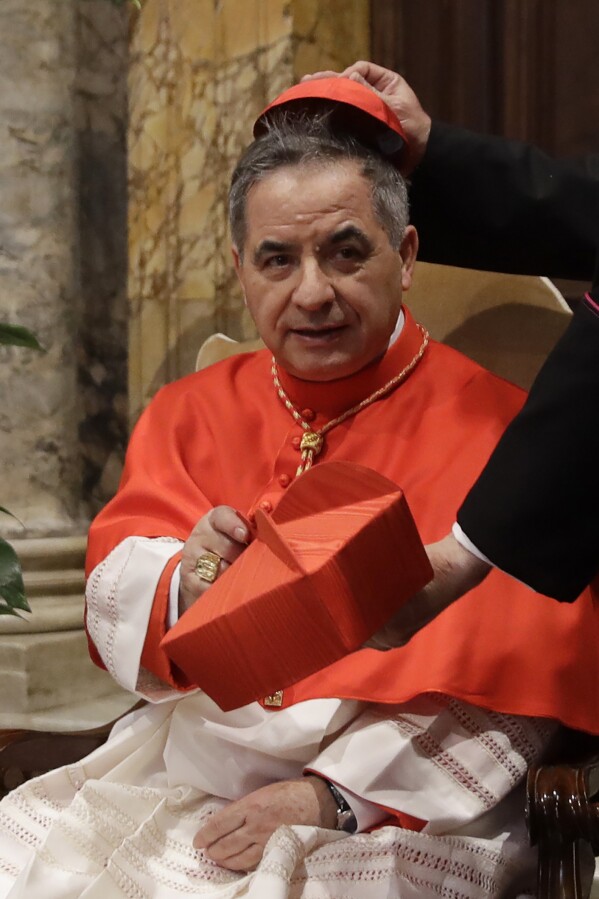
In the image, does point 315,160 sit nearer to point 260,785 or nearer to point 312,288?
point 312,288

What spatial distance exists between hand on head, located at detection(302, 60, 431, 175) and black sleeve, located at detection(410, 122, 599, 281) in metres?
0.02

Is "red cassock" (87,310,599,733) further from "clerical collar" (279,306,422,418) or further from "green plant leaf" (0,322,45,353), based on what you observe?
"green plant leaf" (0,322,45,353)

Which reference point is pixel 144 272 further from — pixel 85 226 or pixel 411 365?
pixel 411 365

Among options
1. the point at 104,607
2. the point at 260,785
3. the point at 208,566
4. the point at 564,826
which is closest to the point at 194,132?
the point at 104,607

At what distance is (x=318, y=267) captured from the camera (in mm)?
1917

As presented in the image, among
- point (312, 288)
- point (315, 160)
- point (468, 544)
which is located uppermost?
point (315, 160)

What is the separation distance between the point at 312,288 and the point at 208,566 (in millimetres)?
527

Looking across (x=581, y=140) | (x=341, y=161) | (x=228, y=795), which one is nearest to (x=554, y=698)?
(x=228, y=795)

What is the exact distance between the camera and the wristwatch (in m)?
1.71

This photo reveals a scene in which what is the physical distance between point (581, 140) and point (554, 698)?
1.67 m

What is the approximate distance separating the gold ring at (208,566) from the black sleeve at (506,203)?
3.10 ft

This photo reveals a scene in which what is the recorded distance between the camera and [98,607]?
6.40ft

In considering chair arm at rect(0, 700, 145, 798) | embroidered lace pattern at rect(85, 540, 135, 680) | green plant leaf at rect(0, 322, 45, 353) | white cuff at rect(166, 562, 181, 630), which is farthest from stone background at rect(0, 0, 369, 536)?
white cuff at rect(166, 562, 181, 630)

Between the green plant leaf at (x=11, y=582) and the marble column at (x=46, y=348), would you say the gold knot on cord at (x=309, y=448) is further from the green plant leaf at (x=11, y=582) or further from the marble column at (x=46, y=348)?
the marble column at (x=46, y=348)
